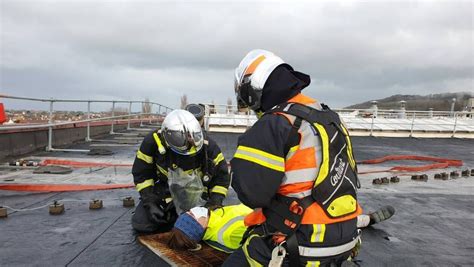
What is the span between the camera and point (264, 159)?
7.11 feet

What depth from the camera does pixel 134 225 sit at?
401 centimetres

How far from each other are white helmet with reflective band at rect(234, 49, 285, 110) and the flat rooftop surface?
1.63 metres

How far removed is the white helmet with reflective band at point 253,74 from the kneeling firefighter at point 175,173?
163 centimetres

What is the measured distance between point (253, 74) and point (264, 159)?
573 millimetres

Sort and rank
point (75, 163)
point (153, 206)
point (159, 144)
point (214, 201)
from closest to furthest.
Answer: point (153, 206) < point (159, 144) < point (214, 201) < point (75, 163)

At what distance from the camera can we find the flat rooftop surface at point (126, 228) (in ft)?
11.1

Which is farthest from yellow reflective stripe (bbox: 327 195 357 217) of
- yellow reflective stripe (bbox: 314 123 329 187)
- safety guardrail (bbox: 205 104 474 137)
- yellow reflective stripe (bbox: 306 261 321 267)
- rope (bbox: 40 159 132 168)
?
safety guardrail (bbox: 205 104 474 137)

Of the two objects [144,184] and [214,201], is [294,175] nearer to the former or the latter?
[214,201]

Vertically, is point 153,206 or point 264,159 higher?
point 264,159

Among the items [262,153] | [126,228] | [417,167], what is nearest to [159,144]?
[126,228]

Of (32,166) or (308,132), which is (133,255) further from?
(32,166)

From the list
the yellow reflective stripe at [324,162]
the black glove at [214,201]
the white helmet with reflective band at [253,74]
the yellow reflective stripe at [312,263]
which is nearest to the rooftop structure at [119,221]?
the black glove at [214,201]

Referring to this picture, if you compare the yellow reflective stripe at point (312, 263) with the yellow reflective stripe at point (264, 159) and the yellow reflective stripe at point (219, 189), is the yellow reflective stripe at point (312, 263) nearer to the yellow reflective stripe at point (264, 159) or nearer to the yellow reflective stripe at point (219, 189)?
the yellow reflective stripe at point (264, 159)

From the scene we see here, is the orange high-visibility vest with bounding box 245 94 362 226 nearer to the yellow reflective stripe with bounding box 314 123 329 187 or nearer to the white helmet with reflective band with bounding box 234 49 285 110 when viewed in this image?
the yellow reflective stripe with bounding box 314 123 329 187
